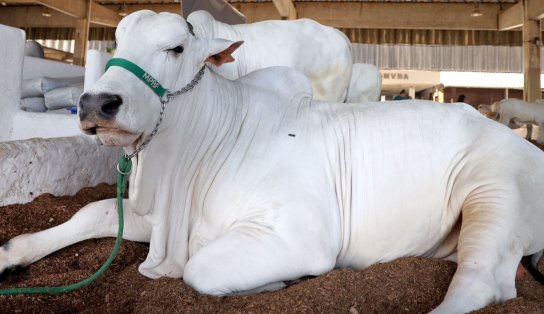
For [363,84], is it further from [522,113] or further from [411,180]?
[522,113]

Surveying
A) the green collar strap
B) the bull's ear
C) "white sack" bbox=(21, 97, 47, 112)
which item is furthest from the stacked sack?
the green collar strap

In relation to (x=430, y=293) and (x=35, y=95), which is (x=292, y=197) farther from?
(x=35, y=95)

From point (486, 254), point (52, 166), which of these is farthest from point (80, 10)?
point (486, 254)

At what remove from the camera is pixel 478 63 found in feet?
53.9

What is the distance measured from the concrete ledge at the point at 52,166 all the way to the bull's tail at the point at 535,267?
2469mm

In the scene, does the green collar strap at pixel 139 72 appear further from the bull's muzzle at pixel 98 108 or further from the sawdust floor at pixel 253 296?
the sawdust floor at pixel 253 296

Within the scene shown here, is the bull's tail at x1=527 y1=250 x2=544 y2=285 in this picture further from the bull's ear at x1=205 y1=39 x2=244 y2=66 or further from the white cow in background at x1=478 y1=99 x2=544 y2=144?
the white cow in background at x1=478 y1=99 x2=544 y2=144

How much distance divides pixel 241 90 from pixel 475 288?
1173 millimetres

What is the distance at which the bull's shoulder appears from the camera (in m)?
2.28

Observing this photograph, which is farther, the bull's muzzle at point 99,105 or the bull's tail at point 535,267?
the bull's tail at point 535,267

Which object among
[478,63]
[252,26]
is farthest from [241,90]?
[478,63]

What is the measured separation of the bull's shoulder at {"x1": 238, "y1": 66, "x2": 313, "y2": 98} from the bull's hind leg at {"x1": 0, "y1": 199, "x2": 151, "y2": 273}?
76 centimetres

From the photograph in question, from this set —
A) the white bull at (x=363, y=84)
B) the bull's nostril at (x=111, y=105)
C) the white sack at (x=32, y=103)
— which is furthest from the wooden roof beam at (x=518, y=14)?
the bull's nostril at (x=111, y=105)

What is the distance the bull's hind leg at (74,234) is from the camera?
6.57 feet
